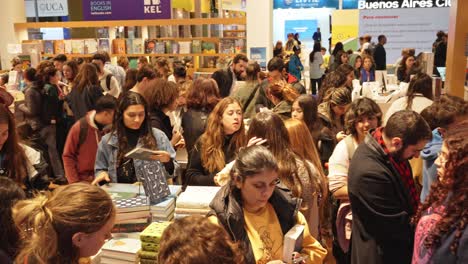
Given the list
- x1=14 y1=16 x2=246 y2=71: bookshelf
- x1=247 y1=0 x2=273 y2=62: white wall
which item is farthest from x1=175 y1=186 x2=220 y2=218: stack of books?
x1=14 y1=16 x2=246 y2=71: bookshelf

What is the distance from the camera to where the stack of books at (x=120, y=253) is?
2168mm

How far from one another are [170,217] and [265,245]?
Result: 0.65 meters

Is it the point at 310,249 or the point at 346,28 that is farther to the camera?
the point at 346,28

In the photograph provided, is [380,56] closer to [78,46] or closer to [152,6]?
[152,6]

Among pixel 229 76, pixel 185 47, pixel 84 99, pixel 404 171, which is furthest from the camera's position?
pixel 185 47

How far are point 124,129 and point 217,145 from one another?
25.6 inches

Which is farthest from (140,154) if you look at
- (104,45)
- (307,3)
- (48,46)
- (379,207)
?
(307,3)

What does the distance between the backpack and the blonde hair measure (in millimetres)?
4524

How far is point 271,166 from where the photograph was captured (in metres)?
2.07

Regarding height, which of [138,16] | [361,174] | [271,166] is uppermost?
[138,16]

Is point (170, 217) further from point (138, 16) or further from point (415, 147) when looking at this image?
point (138, 16)

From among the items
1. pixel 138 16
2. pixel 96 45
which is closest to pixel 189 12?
pixel 138 16

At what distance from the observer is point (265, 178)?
6.72 ft

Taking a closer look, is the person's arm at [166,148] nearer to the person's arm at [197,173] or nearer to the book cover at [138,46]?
the person's arm at [197,173]
